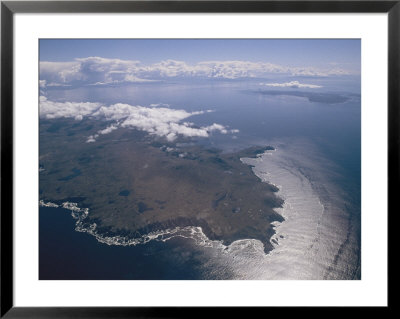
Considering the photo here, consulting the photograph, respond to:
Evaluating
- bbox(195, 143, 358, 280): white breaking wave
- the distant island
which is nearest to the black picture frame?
bbox(195, 143, 358, 280): white breaking wave

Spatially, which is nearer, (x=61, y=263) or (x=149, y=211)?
(x=61, y=263)

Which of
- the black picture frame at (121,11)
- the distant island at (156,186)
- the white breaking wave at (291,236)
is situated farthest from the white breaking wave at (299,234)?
the black picture frame at (121,11)

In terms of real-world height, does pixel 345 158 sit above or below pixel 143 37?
below

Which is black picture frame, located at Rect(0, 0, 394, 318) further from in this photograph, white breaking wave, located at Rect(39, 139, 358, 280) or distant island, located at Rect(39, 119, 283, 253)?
distant island, located at Rect(39, 119, 283, 253)

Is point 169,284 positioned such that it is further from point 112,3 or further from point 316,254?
point 112,3

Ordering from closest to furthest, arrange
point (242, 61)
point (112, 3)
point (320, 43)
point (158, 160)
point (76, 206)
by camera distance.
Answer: point (112, 3) < point (320, 43) < point (242, 61) < point (76, 206) < point (158, 160)

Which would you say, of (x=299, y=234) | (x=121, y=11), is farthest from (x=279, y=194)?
(x=121, y=11)

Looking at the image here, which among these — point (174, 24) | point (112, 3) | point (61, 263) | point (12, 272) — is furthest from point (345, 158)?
point (12, 272)

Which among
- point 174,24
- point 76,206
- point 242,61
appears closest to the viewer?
point 174,24
